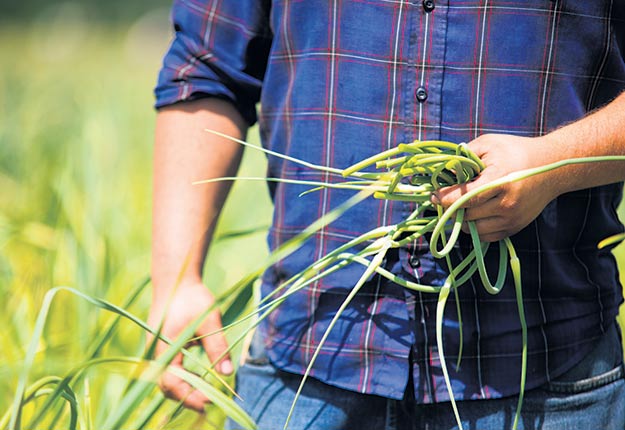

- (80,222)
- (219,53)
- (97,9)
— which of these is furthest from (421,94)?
(97,9)

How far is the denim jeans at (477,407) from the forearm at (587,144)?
0.24 metres

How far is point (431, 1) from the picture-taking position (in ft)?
2.90

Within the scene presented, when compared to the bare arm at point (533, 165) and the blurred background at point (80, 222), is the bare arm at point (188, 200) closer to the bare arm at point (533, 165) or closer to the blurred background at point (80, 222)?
the blurred background at point (80, 222)

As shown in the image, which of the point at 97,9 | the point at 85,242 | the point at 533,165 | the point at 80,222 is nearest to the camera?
the point at 533,165

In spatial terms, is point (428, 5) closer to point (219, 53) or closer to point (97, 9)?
point (219, 53)

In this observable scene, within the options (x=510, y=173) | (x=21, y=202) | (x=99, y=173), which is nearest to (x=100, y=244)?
(x=99, y=173)

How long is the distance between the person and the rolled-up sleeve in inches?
2.8

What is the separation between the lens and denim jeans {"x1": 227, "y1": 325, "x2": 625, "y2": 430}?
891 mm

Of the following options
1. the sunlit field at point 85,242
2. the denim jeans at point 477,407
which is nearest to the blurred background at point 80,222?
the sunlit field at point 85,242

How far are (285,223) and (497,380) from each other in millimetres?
314

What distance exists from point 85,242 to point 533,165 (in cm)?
137

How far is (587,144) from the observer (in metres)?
0.77

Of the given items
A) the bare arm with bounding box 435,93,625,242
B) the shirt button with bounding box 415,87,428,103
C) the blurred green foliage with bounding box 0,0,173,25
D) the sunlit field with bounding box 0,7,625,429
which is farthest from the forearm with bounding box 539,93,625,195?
the blurred green foliage with bounding box 0,0,173,25

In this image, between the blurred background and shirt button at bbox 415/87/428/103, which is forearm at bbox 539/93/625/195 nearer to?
shirt button at bbox 415/87/428/103
